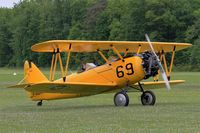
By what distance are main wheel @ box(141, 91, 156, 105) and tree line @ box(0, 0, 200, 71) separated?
4673 centimetres

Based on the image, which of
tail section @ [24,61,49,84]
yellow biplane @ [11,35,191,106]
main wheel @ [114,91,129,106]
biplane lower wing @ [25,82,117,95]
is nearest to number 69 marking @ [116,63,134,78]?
yellow biplane @ [11,35,191,106]

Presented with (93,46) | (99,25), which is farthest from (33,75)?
(99,25)

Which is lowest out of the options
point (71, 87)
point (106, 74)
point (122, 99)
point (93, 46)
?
point (122, 99)

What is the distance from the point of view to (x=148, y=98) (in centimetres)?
2183

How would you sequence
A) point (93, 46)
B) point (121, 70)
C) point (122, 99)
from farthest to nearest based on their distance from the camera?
point (93, 46) → point (121, 70) → point (122, 99)

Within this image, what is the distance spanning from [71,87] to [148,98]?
2.68 m

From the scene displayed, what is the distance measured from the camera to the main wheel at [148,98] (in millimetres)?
21688

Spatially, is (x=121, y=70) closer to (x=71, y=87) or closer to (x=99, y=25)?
(x=71, y=87)

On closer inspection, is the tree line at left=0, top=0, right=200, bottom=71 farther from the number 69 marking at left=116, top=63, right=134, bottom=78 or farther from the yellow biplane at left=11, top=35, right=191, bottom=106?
the number 69 marking at left=116, top=63, right=134, bottom=78

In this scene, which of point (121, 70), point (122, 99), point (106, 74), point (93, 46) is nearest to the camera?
point (122, 99)

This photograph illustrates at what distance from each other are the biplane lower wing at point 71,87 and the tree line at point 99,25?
4668 cm

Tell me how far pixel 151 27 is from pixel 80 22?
23425 millimetres

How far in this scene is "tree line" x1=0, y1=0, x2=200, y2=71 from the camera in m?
88.0

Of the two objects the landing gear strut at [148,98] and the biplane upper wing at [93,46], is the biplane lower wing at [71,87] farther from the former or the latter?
the biplane upper wing at [93,46]
